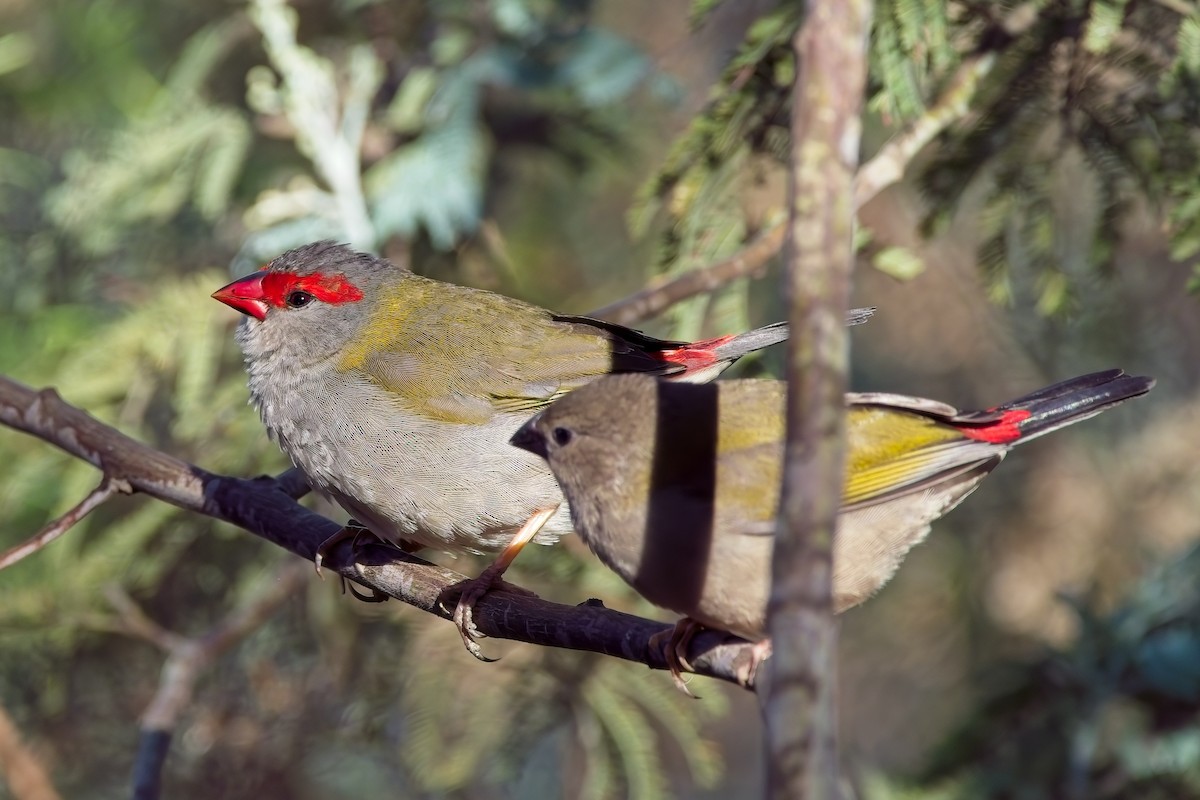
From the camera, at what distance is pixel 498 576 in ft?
10.2

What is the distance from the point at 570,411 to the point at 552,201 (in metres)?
3.87

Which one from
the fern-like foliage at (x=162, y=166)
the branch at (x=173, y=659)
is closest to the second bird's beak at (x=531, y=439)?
the branch at (x=173, y=659)

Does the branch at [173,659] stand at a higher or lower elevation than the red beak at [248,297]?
lower

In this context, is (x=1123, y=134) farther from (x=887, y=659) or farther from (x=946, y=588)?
(x=887, y=659)

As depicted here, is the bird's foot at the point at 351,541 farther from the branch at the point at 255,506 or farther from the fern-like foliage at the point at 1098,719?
the fern-like foliage at the point at 1098,719

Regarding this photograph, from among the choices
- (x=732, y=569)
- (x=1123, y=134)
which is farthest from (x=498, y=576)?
(x=1123, y=134)

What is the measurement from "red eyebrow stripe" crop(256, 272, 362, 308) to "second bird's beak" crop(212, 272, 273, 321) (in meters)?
0.02

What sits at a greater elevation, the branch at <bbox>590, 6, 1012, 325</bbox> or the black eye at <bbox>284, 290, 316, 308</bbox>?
the branch at <bbox>590, 6, 1012, 325</bbox>

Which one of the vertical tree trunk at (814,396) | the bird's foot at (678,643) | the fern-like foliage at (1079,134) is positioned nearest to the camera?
the vertical tree trunk at (814,396)

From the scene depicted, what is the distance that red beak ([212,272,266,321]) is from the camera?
3863 millimetres

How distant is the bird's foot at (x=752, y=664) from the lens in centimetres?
239

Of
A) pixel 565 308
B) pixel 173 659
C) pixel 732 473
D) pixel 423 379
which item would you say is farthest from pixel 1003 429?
pixel 565 308

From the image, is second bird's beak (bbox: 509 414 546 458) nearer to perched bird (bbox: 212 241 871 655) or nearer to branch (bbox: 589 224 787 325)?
perched bird (bbox: 212 241 871 655)

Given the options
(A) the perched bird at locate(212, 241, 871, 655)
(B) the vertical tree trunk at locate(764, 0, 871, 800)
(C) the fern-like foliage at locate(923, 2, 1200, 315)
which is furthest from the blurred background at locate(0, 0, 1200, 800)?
(B) the vertical tree trunk at locate(764, 0, 871, 800)
